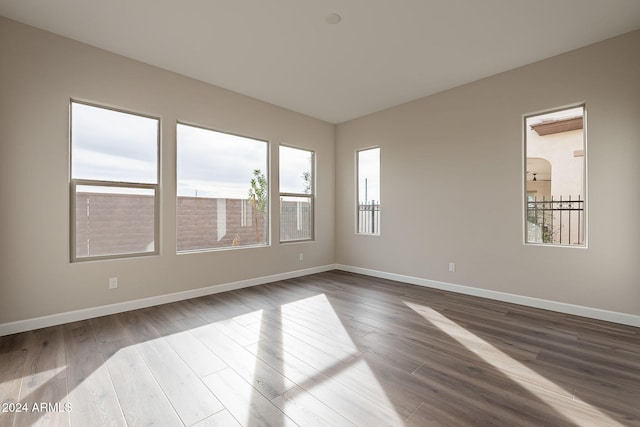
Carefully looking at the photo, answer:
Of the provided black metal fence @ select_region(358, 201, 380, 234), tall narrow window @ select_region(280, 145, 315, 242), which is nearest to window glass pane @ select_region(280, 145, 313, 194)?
tall narrow window @ select_region(280, 145, 315, 242)

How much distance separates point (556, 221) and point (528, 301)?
102 centimetres

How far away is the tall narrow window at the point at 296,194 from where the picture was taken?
5125 millimetres

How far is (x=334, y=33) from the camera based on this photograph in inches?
117

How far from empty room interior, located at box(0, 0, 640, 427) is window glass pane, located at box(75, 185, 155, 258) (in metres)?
0.02

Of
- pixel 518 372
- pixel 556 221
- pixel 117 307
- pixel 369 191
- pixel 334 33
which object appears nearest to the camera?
pixel 518 372

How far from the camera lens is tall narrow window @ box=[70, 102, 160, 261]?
10.4 ft

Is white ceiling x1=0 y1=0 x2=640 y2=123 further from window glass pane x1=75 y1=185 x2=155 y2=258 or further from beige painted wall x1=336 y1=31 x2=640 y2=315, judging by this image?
window glass pane x1=75 y1=185 x2=155 y2=258

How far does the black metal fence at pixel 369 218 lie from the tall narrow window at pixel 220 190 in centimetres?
181

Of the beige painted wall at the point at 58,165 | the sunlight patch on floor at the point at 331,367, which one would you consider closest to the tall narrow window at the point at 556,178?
the sunlight patch on floor at the point at 331,367

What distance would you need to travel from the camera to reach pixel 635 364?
7.23ft

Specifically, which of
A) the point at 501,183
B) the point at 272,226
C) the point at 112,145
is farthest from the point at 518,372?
the point at 112,145

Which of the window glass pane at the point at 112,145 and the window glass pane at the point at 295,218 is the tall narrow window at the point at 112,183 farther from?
the window glass pane at the point at 295,218

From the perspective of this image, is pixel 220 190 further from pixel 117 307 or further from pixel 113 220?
pixel 117 307

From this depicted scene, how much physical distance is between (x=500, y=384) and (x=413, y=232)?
9.42ft
